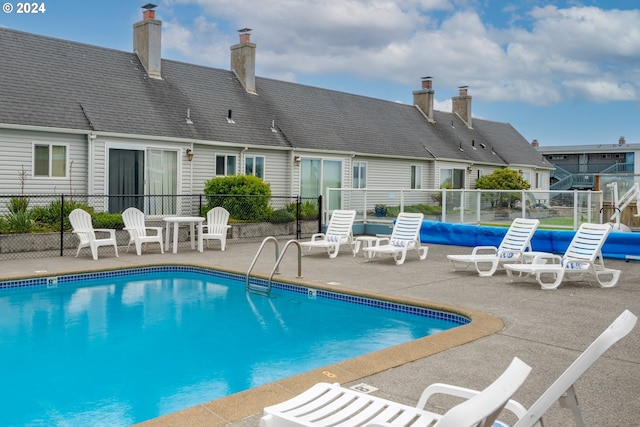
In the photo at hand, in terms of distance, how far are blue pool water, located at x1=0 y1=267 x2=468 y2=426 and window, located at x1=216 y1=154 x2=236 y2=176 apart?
8.98 metres

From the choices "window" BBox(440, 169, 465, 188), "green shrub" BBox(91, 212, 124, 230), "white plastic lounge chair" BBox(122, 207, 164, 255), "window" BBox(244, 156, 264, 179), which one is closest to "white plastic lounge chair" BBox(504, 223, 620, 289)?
"white plastic lounge chair" BBox(122, 207, 164, 255)

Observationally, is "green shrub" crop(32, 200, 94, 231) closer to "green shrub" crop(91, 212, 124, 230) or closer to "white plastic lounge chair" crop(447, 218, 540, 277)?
"green shrub" crop(91, 212, 124, 230)

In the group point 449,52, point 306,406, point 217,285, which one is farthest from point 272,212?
point 306,406

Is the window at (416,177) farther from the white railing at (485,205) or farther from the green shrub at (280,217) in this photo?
the green shrub at (280,217)

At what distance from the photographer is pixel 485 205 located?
16.1m

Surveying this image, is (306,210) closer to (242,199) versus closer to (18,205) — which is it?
(242,199)

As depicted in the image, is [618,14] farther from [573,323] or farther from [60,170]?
[60,170]

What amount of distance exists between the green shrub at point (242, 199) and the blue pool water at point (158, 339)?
690cm

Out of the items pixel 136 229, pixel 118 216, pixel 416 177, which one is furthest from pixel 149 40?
pixel 416 177

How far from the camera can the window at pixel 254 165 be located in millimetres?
20391

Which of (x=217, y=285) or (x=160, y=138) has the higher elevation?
(x=160, y=138)

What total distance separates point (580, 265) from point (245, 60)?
53.3 ft

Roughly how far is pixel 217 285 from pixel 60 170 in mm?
7727

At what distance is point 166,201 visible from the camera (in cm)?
1816
